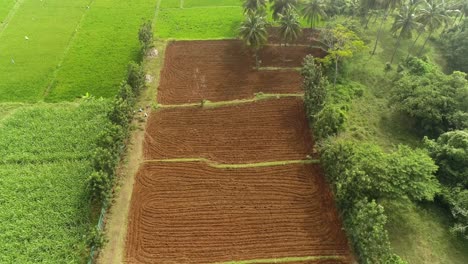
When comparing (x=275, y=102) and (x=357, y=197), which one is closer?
(x=357, y=197)

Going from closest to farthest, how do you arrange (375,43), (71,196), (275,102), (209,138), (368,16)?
(71,196), (209,138), (275,102), (375,43), (368,16)

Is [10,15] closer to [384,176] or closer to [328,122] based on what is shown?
[328,122]

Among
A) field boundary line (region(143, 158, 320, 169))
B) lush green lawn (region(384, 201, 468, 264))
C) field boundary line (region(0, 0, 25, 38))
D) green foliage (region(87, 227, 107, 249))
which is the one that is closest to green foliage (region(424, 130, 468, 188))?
lush green lawn (region(384, 201, 468, 264))

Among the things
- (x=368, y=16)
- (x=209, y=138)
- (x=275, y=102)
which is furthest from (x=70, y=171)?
(x=368, y=16)

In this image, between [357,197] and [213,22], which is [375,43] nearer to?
[213,22]

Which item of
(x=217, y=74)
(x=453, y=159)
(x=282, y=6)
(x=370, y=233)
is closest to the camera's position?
(x=370, y=233)

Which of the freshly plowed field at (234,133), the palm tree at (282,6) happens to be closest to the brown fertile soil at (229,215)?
the freshly plowed field at (234,133)

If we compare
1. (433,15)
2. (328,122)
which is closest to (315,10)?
(433,15)

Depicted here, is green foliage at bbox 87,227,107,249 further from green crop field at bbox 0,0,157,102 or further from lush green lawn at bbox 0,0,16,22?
lush green lawn at bbox 0,0,16,22
